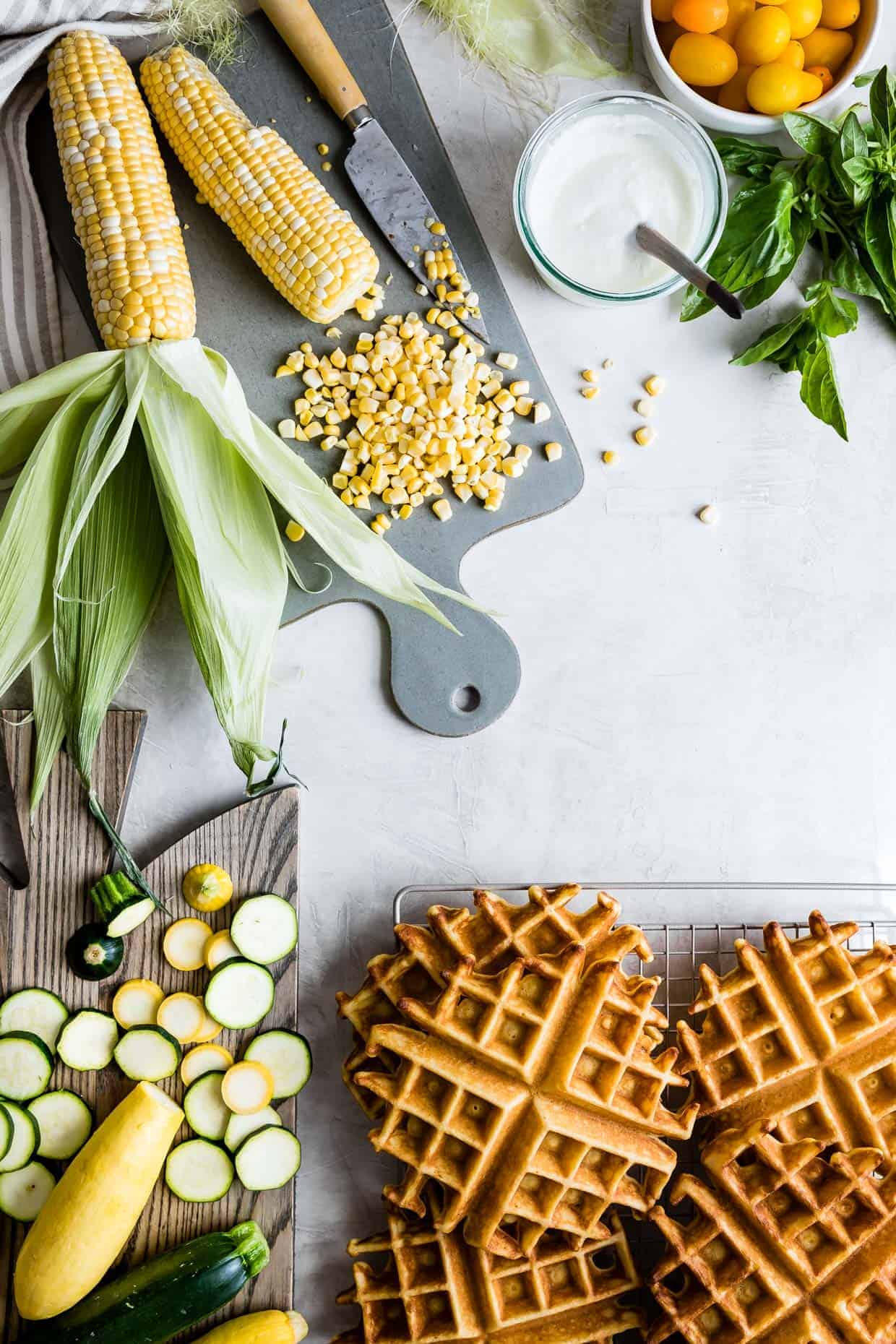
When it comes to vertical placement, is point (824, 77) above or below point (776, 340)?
above

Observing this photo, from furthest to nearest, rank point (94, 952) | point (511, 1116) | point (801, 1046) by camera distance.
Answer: point (94, 952) → point (801, 1046) → point (511, 1116)

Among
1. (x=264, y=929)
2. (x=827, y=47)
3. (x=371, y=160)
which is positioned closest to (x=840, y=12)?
(x=827, y=47)

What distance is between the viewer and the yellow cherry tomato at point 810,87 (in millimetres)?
2359

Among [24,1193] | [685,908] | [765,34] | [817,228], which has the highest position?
[765,34]

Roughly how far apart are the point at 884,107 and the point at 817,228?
27cm

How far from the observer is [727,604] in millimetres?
2592

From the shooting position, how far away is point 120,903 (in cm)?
232

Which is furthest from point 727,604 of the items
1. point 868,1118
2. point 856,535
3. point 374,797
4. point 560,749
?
point 868,1118

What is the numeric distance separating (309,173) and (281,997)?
183 cm

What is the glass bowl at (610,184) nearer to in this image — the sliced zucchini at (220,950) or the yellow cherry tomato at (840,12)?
the yellow cherry tomato at (840,12)

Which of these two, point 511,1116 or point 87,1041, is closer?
point 511,1116

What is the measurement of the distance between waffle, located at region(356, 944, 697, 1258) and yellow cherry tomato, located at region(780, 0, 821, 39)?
205cm

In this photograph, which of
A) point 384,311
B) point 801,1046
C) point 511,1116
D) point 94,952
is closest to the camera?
point 511,1116

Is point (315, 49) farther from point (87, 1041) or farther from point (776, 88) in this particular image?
point (87, 1041)
